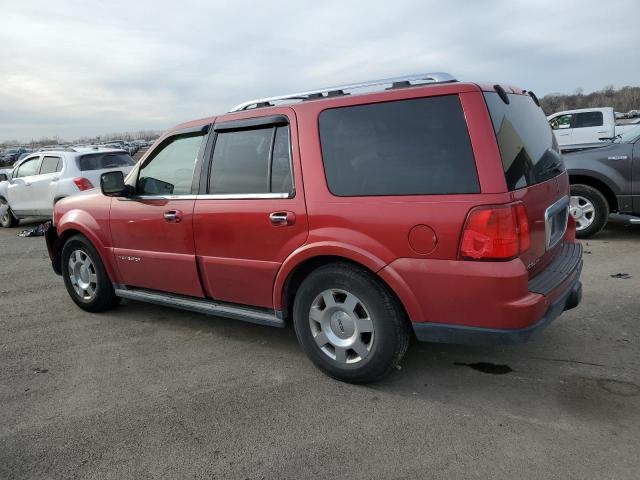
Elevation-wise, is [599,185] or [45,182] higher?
[45,182]

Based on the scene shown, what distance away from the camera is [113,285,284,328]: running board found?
370cm

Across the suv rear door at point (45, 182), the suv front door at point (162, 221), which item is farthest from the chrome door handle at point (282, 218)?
the suv rear door at point (45, 182)

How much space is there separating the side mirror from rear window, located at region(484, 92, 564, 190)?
308 centimetres

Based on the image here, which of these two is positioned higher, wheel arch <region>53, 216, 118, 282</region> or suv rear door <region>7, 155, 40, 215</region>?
suv rear door <region>7, 155, 40, 215</region>

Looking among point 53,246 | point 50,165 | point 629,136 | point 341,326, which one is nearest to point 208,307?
point 341,326

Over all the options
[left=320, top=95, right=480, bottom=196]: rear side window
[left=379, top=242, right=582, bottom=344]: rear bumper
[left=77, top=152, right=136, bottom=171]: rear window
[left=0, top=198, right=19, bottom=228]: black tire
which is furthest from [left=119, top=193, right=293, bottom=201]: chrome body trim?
[left=0, top=198, right=19, bottom=228]: black tire

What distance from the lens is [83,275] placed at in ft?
16.9

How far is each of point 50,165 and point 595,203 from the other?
1012cm

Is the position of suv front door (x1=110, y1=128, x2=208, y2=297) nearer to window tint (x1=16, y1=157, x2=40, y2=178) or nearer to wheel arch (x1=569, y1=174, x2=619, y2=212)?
wheel arch (x1=569, y1=174, x2=619, y2=212)

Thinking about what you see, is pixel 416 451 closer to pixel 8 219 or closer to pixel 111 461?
pixel 111 461

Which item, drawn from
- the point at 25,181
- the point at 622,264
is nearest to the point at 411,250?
the point at 622,264

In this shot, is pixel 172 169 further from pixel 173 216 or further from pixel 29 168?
pixel 29 168

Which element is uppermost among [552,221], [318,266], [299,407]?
[552,221]

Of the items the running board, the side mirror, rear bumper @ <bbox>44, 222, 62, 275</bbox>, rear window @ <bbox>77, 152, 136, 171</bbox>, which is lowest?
the running board
